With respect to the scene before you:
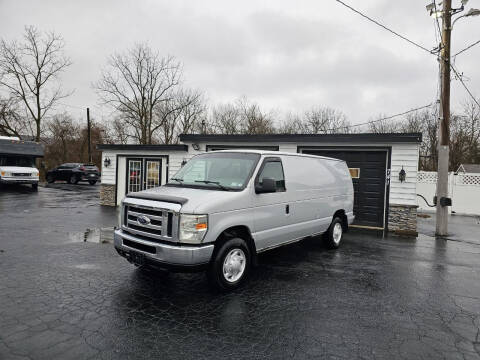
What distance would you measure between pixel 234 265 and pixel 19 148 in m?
21.0

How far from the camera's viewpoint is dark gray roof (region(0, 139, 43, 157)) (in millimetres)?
19109

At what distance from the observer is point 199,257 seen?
4.06 meters

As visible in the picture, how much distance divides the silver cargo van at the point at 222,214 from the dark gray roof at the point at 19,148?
19.1 meters

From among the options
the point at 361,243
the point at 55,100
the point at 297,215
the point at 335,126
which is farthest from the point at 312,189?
the point at 335,126

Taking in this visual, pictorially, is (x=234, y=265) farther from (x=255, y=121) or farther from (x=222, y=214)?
(x=255, y=121)

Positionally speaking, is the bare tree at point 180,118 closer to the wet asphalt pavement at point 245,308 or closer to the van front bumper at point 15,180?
the van front bumper at point 15,180

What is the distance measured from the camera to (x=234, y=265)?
4.61 m

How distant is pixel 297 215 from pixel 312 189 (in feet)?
2.59

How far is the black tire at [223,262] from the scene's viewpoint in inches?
169

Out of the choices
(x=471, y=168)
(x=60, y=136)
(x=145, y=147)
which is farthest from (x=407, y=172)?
(x=60, y=136)

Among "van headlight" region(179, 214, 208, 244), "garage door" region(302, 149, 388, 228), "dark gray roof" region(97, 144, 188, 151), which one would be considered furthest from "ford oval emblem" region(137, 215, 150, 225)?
"dark gray roof" region(97, 144, 188, 151)

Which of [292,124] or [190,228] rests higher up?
[292,124]

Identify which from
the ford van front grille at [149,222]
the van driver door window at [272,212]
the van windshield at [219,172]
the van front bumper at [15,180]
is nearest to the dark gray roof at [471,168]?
the van driver door window at [272,212]

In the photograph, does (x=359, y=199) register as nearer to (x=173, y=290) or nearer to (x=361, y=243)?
(x=361, y=243)
